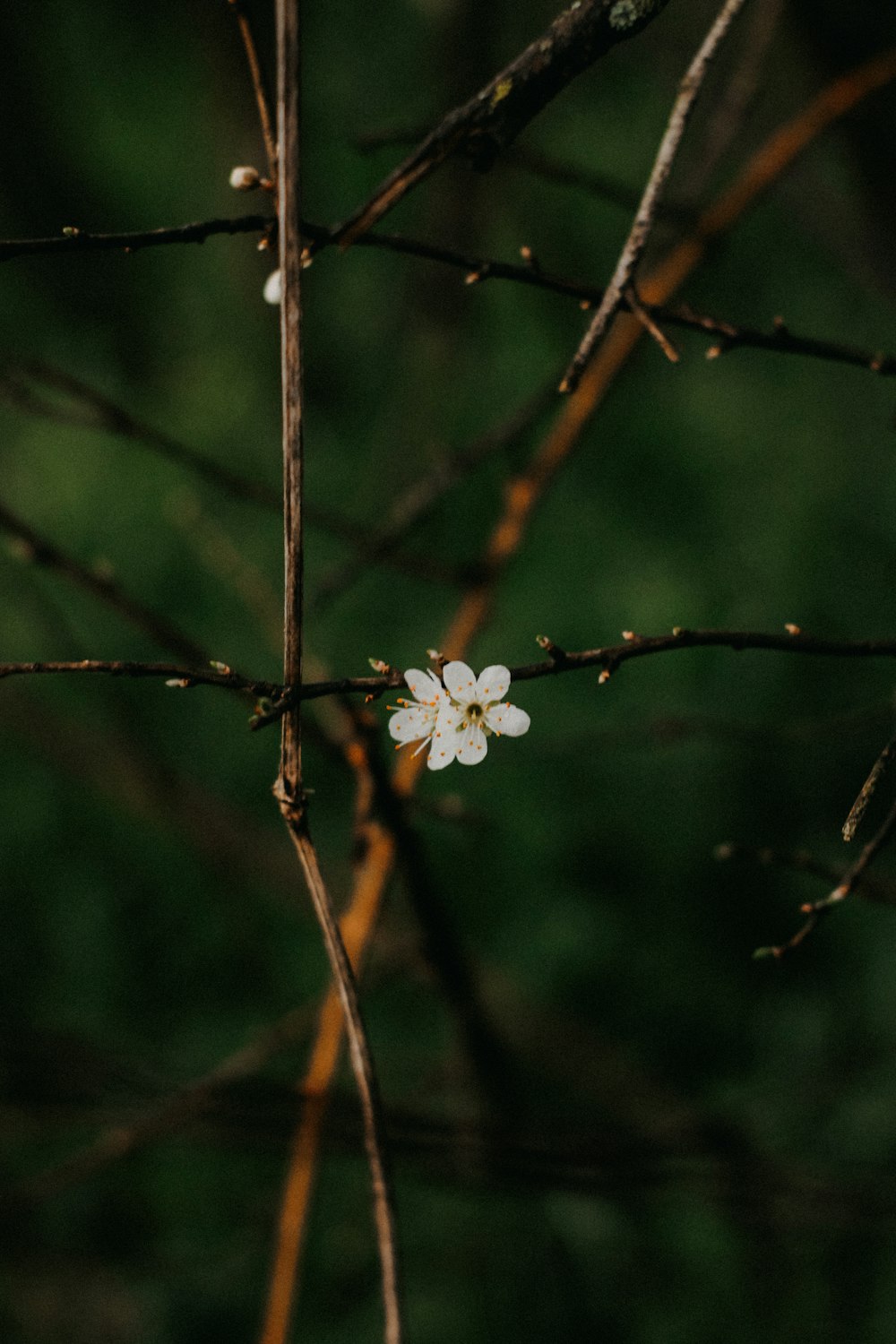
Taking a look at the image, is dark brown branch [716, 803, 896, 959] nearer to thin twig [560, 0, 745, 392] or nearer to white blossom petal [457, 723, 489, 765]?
white blossom petal [457, 723, 489, 765]

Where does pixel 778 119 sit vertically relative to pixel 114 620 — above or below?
below

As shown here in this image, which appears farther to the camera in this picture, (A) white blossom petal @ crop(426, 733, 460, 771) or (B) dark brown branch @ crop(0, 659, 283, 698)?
(A) white blossom petal @ crop(426, 733, 460, 771)

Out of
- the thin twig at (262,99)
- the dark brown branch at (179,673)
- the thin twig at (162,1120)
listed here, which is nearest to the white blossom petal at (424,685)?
the dark brown branch at (179,673)

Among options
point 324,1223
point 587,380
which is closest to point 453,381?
point 587,380

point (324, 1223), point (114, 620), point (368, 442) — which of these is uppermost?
point (368, 442)

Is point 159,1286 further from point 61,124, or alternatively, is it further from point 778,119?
point 61,124

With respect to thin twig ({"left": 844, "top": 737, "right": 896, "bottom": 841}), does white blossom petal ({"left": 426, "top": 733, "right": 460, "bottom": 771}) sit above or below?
above

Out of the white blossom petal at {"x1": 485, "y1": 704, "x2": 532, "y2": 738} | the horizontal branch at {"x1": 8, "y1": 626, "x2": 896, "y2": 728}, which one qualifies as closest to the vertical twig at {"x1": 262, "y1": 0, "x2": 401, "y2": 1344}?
the horizontal branch at {"x1": 8, "y1": 626, "x2": 896, "y2": 728}
